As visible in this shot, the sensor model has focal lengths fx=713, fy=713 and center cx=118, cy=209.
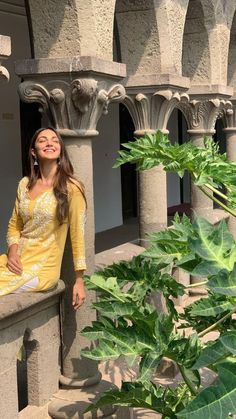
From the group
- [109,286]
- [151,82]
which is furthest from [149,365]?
[151,82]

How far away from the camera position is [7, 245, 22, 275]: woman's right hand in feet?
13.7

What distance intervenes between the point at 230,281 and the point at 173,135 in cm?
1327

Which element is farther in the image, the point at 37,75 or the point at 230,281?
the point at 37,75

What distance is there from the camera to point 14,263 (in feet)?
13.8

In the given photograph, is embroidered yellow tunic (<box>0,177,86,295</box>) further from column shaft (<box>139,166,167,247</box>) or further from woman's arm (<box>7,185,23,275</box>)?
column shaft (<box>139,166,167,247</box>)

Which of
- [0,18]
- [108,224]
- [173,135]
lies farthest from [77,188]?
[173,135]

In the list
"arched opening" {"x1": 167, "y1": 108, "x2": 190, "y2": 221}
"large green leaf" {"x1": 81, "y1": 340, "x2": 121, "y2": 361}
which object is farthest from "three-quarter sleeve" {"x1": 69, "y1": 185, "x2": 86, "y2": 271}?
"arched opening" {"x1": 167, "y1": 108, "x2": 190, "y2": 221}

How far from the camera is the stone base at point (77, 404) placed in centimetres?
452

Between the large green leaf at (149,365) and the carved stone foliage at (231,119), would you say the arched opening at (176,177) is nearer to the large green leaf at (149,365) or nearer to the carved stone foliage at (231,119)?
the carved stone foliage at (231,119)

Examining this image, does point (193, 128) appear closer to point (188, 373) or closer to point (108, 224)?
point (108, 224)

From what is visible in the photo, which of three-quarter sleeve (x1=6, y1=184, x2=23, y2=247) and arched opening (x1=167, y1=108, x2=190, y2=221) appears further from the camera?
arched opening (x1=167, y1=108, x2=190, y2=221)

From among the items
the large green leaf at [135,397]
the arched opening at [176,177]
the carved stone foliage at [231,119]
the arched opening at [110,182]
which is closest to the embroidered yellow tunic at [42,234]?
the large green leaf at [135,397]

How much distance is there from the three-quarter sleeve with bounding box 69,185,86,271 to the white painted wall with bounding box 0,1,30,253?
4.64 m

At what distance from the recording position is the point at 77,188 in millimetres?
4270
